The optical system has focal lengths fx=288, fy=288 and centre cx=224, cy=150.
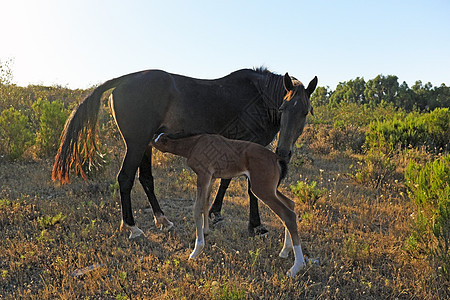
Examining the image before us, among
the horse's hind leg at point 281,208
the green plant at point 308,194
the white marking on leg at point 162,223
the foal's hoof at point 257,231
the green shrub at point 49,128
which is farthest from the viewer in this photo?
the green shrub at point 49,128

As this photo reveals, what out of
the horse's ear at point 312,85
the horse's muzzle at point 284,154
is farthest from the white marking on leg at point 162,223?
the horse's ear at point 312,85

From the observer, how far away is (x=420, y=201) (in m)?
4.54

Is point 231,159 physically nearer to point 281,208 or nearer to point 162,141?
point 281,208

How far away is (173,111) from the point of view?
165 inches

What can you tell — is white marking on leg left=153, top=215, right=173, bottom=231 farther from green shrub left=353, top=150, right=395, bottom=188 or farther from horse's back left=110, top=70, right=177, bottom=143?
green shrub left=353, top=150, right=395, bottom=188

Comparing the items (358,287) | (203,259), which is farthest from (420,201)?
(203,259)

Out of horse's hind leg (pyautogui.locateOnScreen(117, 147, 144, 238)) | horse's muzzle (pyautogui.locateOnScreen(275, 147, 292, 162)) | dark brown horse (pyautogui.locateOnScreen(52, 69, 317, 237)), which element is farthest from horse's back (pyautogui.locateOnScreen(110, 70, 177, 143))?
horse's muzzle (pyautogui.locateOnScreen(275, 147, 292, 162))

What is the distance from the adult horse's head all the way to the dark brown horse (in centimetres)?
57

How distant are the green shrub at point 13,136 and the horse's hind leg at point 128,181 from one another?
19.5ft

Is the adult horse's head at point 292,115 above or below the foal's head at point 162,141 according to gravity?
above

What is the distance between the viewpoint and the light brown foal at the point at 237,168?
3521mm

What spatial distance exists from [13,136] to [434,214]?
410 inches

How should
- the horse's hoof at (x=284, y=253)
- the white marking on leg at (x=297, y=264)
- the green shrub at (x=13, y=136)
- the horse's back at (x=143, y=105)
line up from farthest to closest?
1. the green shrub at (x=13, y=136)
2. the horse's back at (x=143, y=105)
3. the horse's hoof at (x=284, y=253)
4. the white marking on leg at (x=297, y=264)

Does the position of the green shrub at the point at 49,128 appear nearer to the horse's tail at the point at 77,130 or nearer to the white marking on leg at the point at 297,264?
the horse's tail at the point at 77,130
